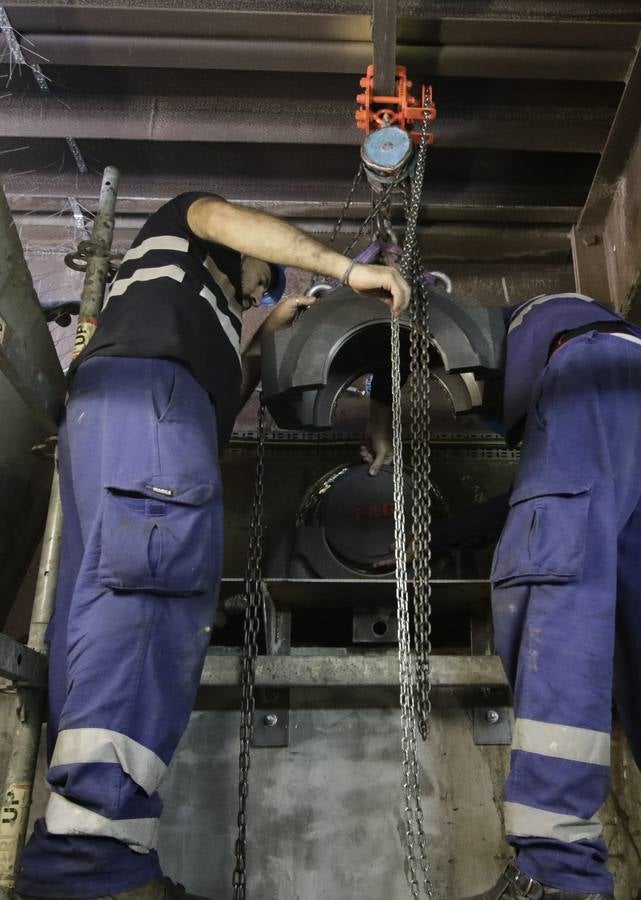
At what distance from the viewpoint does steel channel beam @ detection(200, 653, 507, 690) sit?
85.6 inches

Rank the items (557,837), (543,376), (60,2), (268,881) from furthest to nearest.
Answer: (60,2) → (268,881) → (543,376) → (557,837)

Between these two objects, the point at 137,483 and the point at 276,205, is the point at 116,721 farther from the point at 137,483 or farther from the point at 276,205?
the point at 276,205

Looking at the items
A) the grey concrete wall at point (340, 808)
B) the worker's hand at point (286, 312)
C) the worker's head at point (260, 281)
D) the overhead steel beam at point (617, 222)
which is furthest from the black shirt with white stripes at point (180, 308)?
the overhead steel beam at point (617, 222)

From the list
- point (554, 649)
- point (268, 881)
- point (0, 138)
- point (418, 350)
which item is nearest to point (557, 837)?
point (554, 649)

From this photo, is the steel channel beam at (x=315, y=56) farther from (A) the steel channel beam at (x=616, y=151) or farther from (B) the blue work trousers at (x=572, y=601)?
(B) the blue work trousers at (x=572, y=601)

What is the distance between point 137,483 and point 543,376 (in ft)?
3.16

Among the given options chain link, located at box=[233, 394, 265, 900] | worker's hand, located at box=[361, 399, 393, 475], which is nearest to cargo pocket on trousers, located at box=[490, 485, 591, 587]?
chain link, located at box=[233, 394, 265, 900]

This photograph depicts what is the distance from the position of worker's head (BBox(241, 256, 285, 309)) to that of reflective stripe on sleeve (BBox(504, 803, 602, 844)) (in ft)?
4.96

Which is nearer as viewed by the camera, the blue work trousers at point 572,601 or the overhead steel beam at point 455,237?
the blue work trousers at point 572,601

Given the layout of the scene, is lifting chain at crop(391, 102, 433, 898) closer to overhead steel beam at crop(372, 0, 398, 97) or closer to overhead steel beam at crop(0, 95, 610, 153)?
overhead steel beam at crop(372, 0, 398, 97)

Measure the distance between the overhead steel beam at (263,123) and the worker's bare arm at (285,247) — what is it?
106 centimetres

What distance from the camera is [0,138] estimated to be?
3182 mm

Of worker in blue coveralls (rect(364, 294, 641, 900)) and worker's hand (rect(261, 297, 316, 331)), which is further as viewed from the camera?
worker's hand (rect(261, 297, 316, 331))

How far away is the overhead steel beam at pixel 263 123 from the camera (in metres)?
3.05
